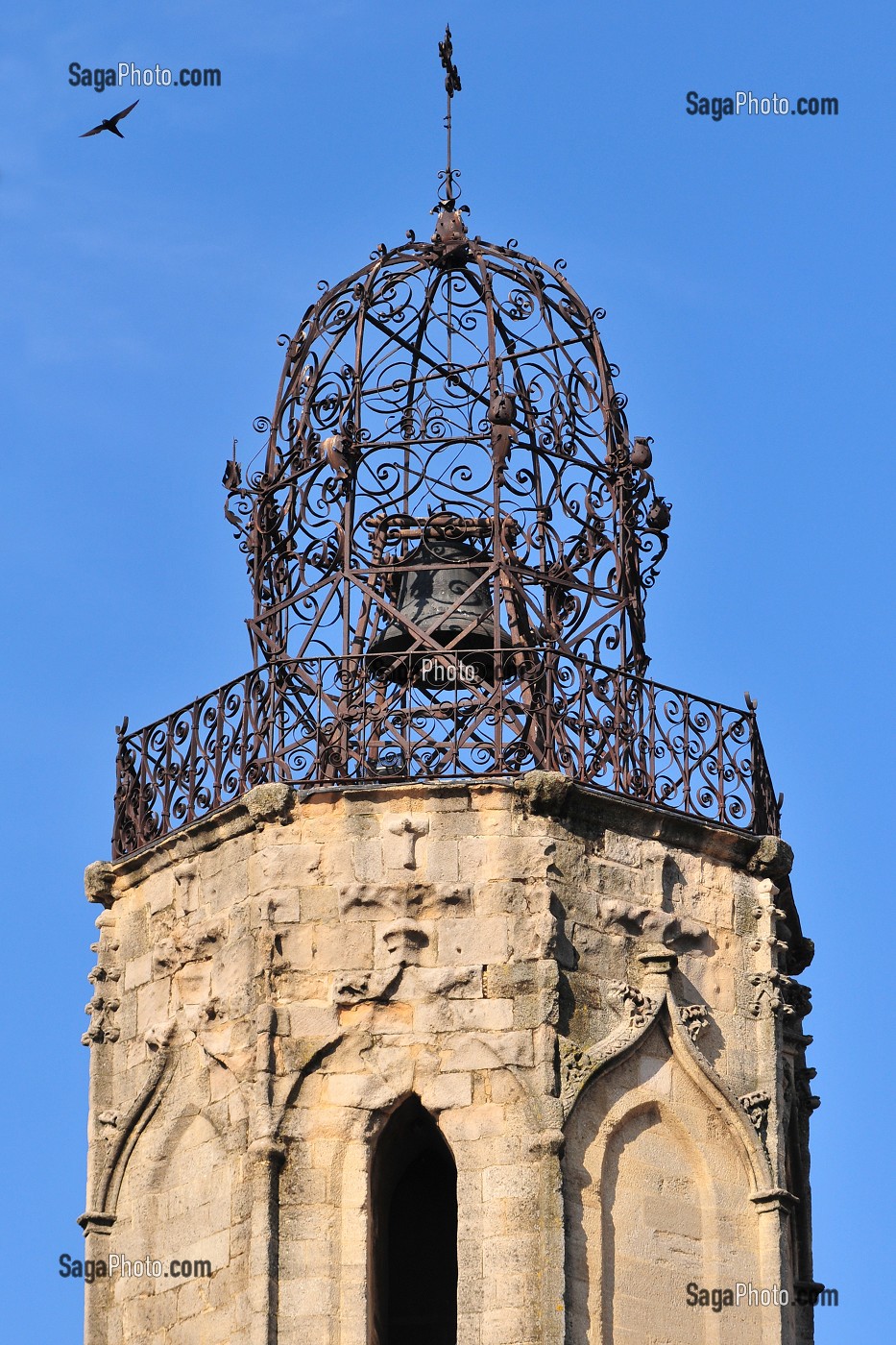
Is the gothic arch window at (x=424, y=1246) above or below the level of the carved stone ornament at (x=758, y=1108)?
below

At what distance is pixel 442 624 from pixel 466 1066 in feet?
10.0

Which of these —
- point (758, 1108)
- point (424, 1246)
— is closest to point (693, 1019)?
point (758, 1108)

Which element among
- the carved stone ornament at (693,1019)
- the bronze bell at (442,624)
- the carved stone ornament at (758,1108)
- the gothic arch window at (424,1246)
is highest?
the bronze bell at (442,624)

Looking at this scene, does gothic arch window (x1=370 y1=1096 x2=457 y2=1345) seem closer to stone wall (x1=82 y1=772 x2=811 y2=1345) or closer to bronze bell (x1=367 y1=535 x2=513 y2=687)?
stone wall (x1=82 y1=772 x2=811 y2=1345)

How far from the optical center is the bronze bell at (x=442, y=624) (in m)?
27.4

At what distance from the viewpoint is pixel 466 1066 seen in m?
25.9

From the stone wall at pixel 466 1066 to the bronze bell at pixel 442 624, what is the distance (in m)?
1.16

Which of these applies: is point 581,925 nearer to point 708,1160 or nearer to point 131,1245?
point 708,1160

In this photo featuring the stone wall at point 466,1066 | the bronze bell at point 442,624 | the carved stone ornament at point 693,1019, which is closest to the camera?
the stone wall at point 466,1066

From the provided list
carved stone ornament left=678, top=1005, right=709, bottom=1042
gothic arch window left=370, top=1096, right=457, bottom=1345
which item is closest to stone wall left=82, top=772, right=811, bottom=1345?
carved stone ornament left=678, top=1005, right=709, bottom=1042

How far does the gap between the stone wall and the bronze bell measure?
1.16 m

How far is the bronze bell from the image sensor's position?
89.8 ft

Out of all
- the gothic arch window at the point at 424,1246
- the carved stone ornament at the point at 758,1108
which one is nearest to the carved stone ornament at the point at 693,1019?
the carved stone ornament at the point at 758,1108

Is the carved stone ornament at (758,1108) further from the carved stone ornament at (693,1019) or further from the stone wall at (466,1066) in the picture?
the carved stone ornament at (693,1019)
